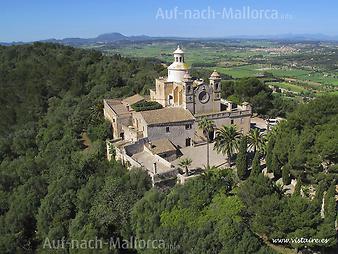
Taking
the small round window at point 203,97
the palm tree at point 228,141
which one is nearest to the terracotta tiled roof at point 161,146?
the palm tree at point 228,141

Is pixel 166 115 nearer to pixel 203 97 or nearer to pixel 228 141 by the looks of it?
pixel 203 97

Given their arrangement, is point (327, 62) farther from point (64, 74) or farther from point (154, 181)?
point (154, 181)

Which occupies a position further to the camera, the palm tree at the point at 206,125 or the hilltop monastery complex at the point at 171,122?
the palm tree at the point at 206,125

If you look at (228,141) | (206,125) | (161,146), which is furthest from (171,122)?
(228,141)

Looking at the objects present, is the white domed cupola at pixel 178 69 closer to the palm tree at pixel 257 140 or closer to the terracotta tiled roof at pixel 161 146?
the terracotta tiled roof at pixel 161 146

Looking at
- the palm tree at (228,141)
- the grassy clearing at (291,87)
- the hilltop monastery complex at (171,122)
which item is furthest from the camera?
the grassy clearing at (291,87)

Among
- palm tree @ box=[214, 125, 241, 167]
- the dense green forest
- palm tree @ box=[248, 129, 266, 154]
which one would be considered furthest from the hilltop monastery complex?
palm tree @ box=[248, 129, 266, 154]

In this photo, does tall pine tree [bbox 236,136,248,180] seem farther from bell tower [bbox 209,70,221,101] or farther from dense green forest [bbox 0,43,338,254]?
bell tower [bbox 209,70,221,101]
